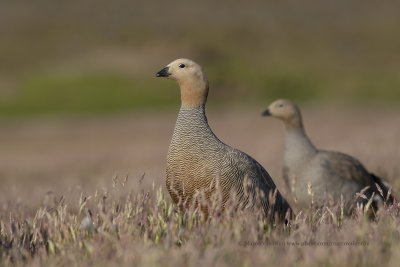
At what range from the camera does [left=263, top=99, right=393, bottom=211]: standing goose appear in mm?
6367

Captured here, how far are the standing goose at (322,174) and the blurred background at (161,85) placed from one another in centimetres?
148

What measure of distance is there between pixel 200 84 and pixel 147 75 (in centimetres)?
4922

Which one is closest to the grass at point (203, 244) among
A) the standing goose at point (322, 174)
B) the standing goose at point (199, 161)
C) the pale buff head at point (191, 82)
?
the standing goose at point (199, 161)

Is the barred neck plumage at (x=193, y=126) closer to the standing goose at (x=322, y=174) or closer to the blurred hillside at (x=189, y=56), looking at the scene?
the standing goose at (x=322, y=174)

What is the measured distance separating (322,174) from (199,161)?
2.54 m

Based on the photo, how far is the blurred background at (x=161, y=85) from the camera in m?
16.9

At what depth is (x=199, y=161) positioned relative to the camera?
4.48 meters

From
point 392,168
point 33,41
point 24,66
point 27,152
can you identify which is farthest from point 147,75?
point 392,168

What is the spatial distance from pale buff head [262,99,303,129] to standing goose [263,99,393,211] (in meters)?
0.17

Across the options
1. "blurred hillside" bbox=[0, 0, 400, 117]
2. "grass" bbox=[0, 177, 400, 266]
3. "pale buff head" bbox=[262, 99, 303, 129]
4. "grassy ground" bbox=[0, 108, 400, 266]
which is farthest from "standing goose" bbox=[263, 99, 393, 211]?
"blurred hillside" bbox=[0, 0, 400, 117]

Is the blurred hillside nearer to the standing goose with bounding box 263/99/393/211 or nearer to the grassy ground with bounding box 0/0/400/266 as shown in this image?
the grassy ground with bounding box 0/0/400/266

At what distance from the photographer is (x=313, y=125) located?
2133cm

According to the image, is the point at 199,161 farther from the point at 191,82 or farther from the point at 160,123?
the point at 160,123

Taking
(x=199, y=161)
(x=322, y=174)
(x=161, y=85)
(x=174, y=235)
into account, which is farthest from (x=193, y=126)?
(x=161, y=85)
